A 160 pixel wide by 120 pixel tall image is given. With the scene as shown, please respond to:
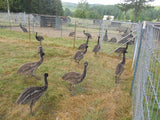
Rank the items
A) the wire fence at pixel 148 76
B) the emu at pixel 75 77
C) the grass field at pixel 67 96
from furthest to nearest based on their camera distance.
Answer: the emu at pixel 75 77
the grass field at pixel 67 96
the wire fence at pixel 148 76

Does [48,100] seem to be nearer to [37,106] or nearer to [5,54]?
[37,106]

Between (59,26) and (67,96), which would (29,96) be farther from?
(59,26)

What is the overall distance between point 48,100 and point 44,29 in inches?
742

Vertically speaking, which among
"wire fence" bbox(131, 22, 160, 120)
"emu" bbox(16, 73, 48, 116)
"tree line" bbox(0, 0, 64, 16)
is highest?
"tree line" bbox(0, 0, 64, 16)

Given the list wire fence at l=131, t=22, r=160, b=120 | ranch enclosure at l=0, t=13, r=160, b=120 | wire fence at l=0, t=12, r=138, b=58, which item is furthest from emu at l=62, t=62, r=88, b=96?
wire fence at l=0, t=12, r=138, b=58

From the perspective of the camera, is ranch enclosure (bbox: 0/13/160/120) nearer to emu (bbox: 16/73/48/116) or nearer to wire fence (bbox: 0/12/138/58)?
emu (bbox: 16/73/48/116)

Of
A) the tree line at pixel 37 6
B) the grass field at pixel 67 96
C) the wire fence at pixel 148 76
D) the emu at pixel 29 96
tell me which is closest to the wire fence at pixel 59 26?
Answer: the grass field at pixel 67 96

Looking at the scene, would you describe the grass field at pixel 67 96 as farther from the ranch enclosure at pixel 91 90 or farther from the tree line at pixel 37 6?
the tree line at pixel 37 6

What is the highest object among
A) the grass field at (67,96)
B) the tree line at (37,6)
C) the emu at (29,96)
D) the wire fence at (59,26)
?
the tree line at (37,6)

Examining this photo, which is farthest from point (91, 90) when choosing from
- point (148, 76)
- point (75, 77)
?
point (148, 76)

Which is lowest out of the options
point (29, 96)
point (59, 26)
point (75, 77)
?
point (29, 96)

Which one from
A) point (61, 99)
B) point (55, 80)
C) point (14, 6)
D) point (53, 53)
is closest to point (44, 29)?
point (53, 53)

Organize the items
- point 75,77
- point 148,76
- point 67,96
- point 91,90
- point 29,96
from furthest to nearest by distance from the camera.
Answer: point 91,90, point 75,77, point 67,96, point 29,96, point 148,76

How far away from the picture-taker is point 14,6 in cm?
3788
